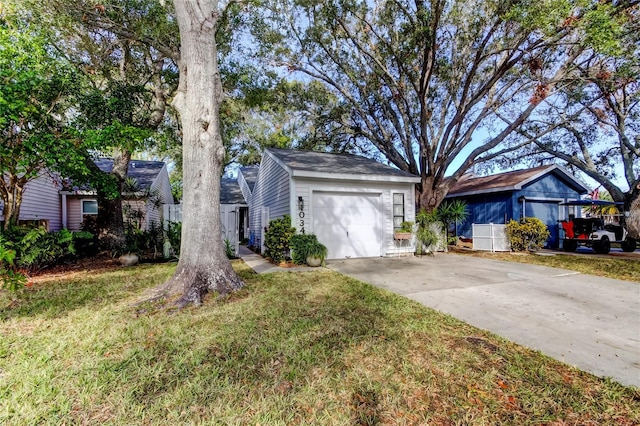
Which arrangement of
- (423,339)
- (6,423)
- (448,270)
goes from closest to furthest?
1. (6,423)
2. (423,339)
3. (448,270)

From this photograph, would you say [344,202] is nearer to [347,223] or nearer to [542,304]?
[347,223]

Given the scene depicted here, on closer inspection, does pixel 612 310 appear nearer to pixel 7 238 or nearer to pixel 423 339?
pixel 423 339

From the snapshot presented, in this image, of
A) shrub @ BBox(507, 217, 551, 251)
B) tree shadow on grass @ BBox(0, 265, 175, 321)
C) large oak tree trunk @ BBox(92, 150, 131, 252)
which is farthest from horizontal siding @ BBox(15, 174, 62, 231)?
shrub @ BBox(507, 217, 551, 251)

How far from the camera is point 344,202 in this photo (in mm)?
9422

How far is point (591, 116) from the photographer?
47.5 ft

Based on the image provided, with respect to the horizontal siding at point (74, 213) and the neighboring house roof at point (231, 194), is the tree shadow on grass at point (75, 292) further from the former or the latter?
the neighboring house roof at point (231, 194)

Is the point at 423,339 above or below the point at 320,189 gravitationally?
below

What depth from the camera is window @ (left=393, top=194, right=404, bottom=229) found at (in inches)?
398

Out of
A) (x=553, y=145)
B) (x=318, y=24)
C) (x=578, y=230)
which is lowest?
(x=578, y=230)

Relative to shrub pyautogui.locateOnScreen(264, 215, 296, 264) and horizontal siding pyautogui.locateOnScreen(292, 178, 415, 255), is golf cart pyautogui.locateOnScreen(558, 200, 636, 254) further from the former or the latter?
shrub pyautogui.locateOnScreen(264, 215, 296, 264)

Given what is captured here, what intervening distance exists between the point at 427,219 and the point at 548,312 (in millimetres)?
6523

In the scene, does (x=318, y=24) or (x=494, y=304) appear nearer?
(x=494, y=304)

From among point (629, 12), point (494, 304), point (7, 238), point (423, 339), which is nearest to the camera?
point (423, 339)

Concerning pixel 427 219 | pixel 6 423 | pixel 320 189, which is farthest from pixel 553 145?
pixel 6 423
